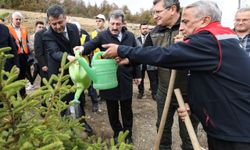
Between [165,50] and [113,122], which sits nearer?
[165,50]

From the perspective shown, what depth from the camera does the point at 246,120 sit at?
92.7 inches

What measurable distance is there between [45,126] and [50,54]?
8.32 ft

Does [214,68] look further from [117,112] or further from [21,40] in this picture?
[21,40]

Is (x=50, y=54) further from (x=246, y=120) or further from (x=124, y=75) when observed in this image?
(x=246, y=120)

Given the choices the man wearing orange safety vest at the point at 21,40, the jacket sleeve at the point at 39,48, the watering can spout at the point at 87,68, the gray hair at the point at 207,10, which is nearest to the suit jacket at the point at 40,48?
the jacket sleeve at the point at 39,48

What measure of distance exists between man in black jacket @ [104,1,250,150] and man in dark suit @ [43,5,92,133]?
1.85 metres

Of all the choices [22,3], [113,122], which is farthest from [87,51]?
[22,3]

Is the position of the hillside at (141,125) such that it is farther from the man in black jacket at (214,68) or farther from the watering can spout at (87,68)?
the man in black jacket at (214,68)

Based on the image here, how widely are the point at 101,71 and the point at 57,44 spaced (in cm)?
128

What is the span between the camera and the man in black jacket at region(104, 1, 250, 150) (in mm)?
2264

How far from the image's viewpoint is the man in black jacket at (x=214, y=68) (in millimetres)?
2264

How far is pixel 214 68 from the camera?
7.50 feet

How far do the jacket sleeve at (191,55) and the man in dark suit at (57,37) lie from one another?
1761mm

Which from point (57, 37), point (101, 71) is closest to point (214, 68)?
point (101, 71)
